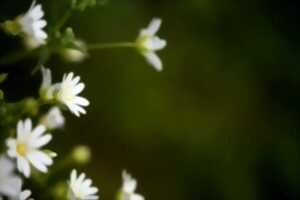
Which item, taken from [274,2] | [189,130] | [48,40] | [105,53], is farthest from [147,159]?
[48,40]

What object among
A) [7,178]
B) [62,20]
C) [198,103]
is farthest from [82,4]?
[198,103]

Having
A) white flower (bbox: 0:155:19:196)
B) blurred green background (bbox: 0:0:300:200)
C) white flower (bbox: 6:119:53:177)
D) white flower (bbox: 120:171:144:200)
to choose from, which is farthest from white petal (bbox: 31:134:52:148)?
blurred green background (bbox: 0:0:300:200)

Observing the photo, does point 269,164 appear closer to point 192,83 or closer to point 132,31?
point 192,83

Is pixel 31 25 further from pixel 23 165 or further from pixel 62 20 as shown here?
pixel 23 165

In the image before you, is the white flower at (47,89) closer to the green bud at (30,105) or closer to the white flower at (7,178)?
the green bud at (30,105)

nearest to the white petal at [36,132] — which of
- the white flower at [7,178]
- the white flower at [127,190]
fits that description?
the white flower at [7,178]

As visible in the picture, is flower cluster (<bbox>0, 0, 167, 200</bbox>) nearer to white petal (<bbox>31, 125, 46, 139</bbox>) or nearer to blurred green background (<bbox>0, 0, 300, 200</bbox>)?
white petal (<bbox>31, 125, 46, 139</bbox>)

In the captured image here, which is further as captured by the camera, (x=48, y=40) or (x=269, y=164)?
(x=269, y=164)
